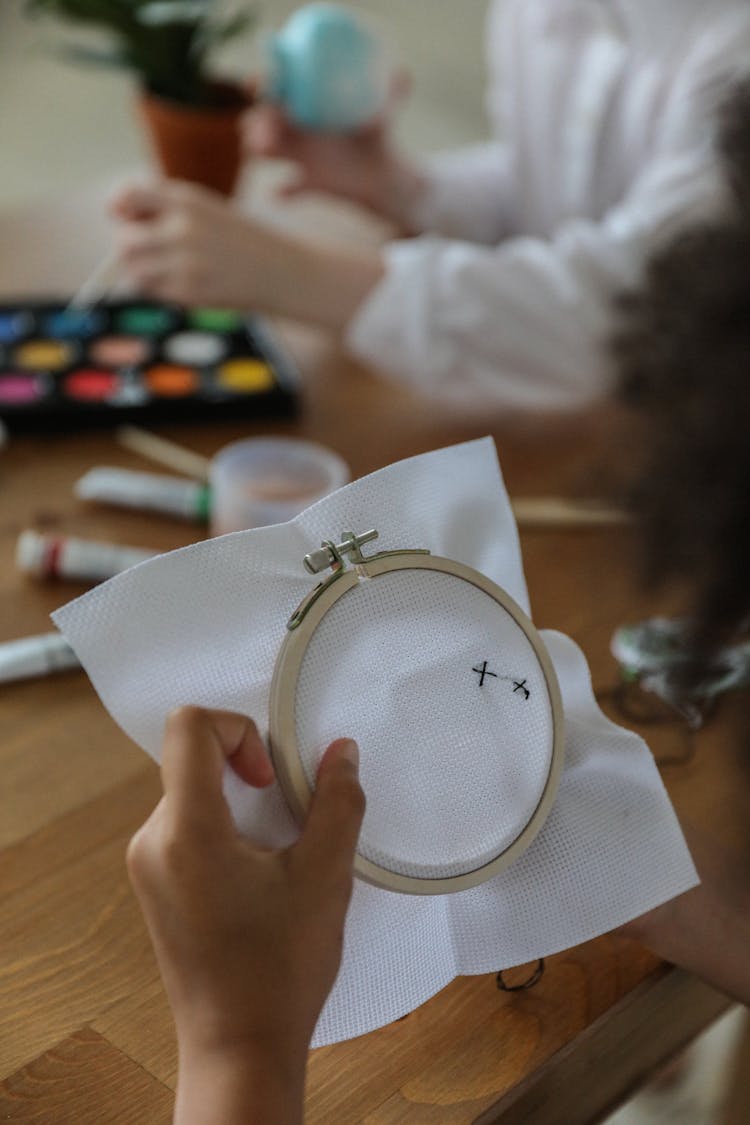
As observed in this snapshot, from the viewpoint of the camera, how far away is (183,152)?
991 mm

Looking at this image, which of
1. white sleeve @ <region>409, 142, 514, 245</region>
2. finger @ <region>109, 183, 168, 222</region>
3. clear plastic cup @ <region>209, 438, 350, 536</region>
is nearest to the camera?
clear plastic cup @ <region>209, 438, 350, 536</region>

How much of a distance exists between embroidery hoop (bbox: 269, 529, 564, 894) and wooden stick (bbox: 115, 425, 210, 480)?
0.36m

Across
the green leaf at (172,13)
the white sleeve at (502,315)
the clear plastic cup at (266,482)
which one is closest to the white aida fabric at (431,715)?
the clear plastic cup at (266,482)

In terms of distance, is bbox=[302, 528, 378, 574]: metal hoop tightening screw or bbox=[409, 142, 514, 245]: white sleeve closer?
bbox=[302, 528, 378, 574]: metal hoop tightening screw

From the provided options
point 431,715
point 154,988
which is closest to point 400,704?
point 431,715

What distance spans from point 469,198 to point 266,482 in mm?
611

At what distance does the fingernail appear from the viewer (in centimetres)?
41

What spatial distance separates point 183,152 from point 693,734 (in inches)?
25.7

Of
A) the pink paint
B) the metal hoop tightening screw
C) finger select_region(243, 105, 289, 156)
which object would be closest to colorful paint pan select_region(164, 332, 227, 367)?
the pink paint

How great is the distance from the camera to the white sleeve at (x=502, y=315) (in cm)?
90

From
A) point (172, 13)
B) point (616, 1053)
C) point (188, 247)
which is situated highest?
point (172, 13)

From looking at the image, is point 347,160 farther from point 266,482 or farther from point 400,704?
point 400,704

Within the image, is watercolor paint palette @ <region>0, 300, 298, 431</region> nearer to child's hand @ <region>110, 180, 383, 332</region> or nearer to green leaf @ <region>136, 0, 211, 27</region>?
child's hand @ <region>110, 180, 383, 332</region>

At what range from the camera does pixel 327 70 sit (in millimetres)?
987
